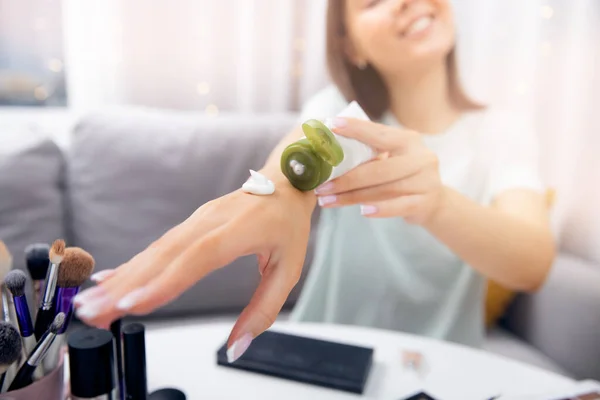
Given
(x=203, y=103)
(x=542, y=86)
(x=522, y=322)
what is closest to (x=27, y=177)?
(x=203, y=103)

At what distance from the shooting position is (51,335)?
35cm

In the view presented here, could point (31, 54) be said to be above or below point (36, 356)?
above

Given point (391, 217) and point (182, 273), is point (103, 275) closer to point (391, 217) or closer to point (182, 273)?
point (182, 273)

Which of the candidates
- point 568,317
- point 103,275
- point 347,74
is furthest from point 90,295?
point 568,317

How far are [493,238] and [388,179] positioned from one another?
215 millimetres

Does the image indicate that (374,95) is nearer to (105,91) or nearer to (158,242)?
(158,242)

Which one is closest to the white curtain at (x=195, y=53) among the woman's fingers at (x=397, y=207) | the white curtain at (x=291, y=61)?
the white curtain at (x=291, y=61)

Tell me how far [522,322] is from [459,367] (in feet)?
1.63

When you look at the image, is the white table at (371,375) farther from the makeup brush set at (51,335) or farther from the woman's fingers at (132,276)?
the woman's fingers at (132,276)

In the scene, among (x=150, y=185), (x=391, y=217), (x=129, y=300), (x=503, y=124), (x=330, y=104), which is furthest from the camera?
(x=150, y=185)

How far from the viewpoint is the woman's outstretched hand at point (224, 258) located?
267 mm

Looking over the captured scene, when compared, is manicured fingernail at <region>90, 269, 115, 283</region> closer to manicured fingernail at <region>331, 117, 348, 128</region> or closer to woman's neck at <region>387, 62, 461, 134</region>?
manicured fingernail at <region>331, 117, 348, 128</region>

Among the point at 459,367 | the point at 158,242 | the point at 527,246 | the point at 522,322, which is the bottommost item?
the point at 522,322

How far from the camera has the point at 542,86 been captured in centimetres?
127
